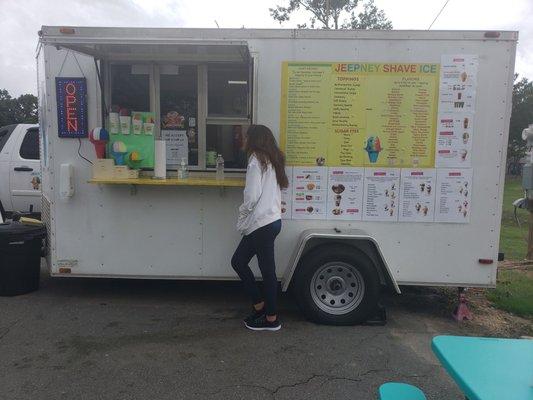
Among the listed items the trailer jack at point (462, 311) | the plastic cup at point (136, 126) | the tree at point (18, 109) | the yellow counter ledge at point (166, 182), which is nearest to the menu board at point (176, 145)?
the plastic cup at point (136, 126)

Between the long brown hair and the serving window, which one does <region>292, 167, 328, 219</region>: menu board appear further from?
the serving window

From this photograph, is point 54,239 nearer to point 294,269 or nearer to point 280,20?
point 294,269

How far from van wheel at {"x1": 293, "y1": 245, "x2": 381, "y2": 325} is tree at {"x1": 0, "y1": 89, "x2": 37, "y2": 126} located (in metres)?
44.5

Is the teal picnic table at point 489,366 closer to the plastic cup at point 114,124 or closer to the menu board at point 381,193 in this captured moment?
the menu board at point 381,193

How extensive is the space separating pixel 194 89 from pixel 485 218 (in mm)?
3290

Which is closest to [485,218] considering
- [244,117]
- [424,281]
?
[424,281]

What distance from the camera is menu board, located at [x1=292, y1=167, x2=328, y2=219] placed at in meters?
4.68

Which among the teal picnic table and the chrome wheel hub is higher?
the teal picnic table

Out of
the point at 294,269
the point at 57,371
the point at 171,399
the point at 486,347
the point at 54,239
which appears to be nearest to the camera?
the point at 486,347

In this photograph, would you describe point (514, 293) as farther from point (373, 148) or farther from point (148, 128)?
point (148, 128)

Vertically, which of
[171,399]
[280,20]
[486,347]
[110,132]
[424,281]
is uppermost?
[280,20]

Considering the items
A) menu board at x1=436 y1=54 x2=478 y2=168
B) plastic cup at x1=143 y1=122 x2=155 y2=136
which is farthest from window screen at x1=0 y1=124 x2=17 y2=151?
menu board at x1=436 y1=54 x2=478 y2=168

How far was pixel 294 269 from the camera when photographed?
461 cm

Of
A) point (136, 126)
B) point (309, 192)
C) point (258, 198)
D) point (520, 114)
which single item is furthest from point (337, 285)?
point (520, 114)
